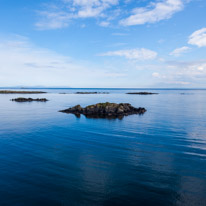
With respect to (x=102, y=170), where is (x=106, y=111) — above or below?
above

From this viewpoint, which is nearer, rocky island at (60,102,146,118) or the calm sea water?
the calm sea water

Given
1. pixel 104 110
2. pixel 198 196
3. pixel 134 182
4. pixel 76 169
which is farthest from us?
pixel 104 110

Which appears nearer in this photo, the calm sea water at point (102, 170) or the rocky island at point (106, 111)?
the calm sea water at point (102, 170)

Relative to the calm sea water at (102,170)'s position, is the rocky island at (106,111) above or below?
above

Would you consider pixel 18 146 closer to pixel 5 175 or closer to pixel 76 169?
pixel 5 175

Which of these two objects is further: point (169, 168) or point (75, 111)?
point (75, 111)

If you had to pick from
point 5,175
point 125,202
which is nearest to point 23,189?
point 5,175

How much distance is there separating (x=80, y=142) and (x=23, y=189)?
422 inches

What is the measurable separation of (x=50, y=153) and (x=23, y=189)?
21.3 feet

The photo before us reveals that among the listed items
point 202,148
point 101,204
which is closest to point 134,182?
point 101,204

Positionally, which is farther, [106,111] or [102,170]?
[106,111]

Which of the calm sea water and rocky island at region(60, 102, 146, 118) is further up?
rocky island at region(60, 102, 146, 118)

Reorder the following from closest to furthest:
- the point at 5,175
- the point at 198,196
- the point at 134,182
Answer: the point at 198,196 → the point at 134,182 → the point at 5,175

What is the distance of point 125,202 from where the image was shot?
1025 cm
